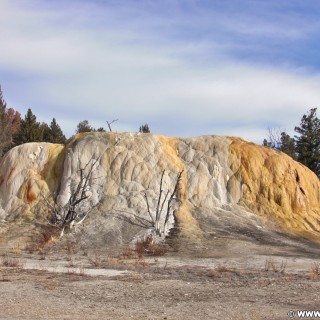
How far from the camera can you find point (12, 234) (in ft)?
86.8

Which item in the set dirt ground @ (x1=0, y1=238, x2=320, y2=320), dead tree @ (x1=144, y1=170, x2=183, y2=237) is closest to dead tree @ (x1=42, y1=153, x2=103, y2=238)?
dead tree @ (x1=144, y1=170, x2=183, y2=237)

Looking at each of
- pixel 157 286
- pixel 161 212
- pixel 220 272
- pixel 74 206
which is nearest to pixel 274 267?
pixel 220 272

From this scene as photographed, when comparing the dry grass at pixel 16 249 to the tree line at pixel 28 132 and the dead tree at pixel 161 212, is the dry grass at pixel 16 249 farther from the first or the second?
the tree line at pixel 28 132

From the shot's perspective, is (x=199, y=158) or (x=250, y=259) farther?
(x=199, y=158)

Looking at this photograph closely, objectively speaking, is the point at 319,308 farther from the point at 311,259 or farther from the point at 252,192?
the point at 252,192

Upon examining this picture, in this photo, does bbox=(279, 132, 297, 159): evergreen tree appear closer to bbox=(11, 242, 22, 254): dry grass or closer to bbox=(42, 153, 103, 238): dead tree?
bbox=(42, 153, 103, 238): dead tree

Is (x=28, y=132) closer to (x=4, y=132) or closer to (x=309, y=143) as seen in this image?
(x=4, y=132)

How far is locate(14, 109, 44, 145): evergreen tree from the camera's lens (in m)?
43.2

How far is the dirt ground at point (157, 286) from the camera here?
10953 millimetres

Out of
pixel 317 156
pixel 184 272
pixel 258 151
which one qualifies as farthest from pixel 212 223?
pixel 317 156

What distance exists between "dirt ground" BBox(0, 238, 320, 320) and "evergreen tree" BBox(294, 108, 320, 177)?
2752cm

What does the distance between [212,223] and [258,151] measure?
20.2 ft

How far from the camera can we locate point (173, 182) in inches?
1166

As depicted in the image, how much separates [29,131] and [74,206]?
18279 mm
